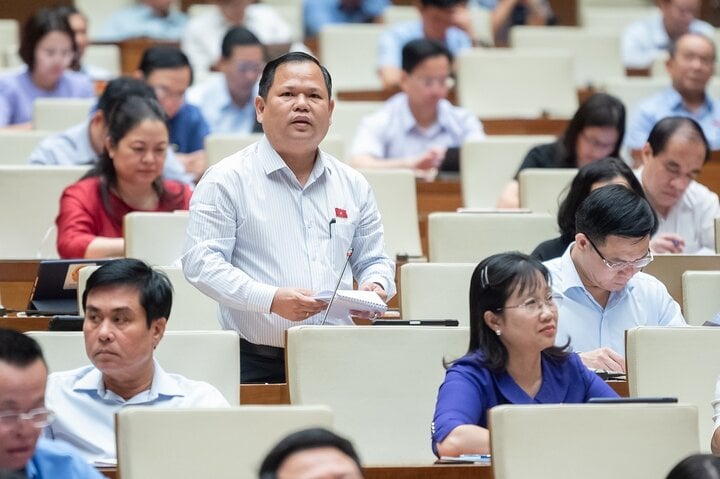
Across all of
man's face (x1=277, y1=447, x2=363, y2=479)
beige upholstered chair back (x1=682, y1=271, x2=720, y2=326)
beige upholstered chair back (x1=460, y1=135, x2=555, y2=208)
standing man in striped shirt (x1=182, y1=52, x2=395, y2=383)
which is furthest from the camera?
beige upholstered chair back (x1=460, y1=135, x2=555, y2=208)

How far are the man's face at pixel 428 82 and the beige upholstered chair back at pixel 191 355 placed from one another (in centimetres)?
278

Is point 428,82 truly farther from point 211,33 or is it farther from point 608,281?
point 608,281

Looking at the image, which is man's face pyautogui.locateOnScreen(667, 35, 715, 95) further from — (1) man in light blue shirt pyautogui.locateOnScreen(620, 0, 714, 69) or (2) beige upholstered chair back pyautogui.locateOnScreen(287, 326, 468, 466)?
(2) beige upholstered chair back pyautogui.locateOnScreen(287, 326, 468, 466)

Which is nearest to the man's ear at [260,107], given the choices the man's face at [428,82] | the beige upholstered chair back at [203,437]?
the beige upholstered chair back at [203,437]

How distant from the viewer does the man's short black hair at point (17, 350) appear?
232 cm

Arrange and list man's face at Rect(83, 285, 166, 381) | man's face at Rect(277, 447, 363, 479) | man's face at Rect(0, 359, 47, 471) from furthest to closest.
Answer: man's face at Rect(83, 285, 166, 381)
man's face at Rect(0, 359, 47, 471)
man's face at Rect(277, 447, 363, 479)

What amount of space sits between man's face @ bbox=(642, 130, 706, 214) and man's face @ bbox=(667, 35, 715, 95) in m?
1.66

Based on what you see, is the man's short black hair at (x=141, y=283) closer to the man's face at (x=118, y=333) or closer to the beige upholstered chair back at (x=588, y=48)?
the man's face at (x=118, y=333)

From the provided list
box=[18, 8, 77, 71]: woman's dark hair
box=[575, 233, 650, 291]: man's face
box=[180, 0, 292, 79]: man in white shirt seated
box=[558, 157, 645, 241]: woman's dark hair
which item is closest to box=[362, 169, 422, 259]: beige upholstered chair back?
box=[558, 157, 645, 241]: woman's dark hair

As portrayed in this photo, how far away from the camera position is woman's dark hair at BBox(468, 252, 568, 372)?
3.02 meters

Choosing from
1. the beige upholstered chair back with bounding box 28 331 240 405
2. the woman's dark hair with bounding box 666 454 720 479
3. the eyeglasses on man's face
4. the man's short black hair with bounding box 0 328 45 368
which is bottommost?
the woman's dark hair with bounding box 666 454 720 479

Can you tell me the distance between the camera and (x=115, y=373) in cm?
293

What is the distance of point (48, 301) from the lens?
12.3 feet

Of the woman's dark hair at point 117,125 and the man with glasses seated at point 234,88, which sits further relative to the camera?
the man with glasses seated at point 234,88
